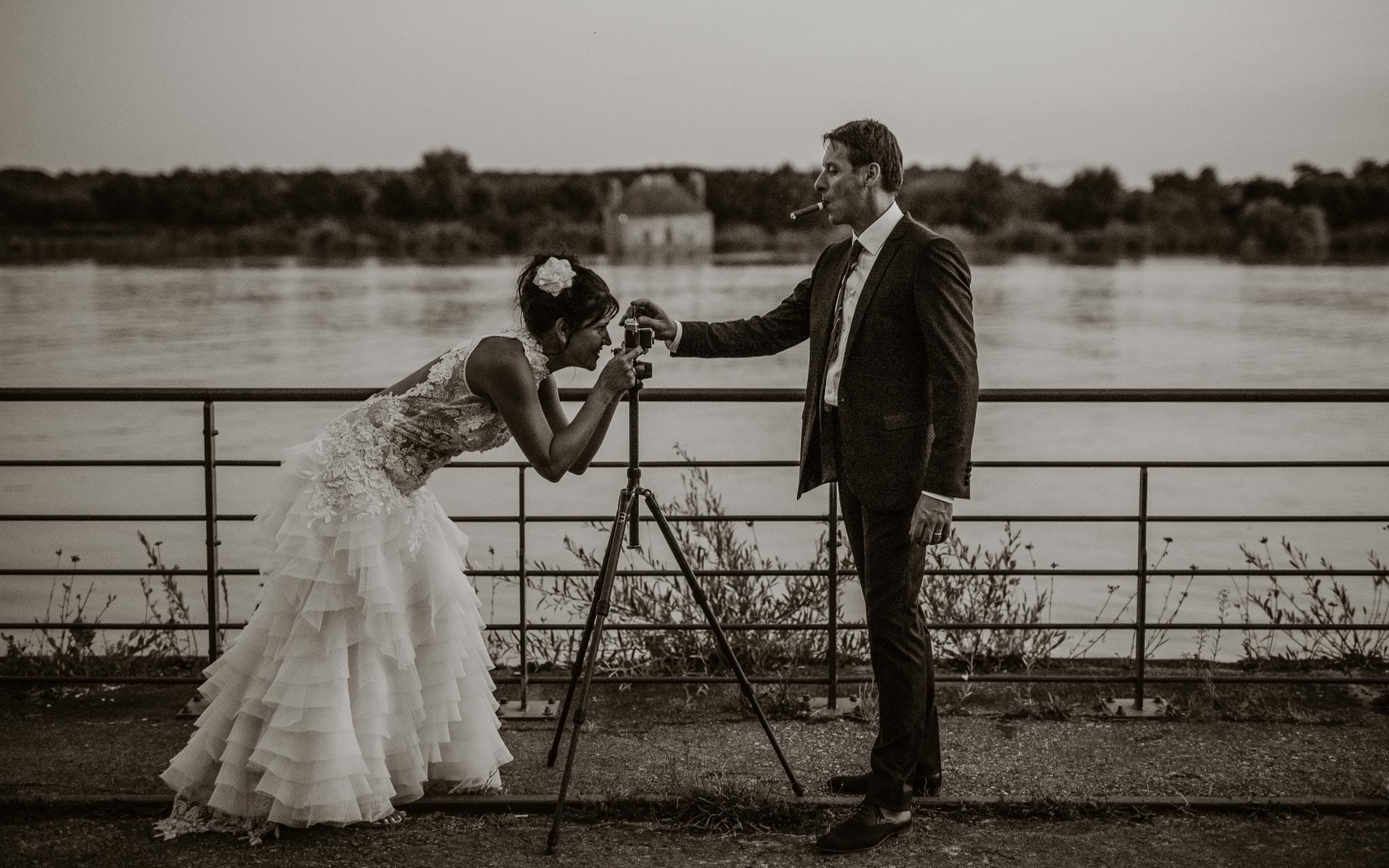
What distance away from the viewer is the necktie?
3.57m

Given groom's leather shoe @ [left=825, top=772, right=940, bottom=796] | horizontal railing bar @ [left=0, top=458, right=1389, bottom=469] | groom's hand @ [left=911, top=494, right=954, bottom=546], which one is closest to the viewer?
groom's hand @ [left=911, top=494, right=954, bottom=546]

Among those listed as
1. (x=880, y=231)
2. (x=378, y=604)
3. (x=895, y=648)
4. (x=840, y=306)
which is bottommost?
(x=895, y=648)

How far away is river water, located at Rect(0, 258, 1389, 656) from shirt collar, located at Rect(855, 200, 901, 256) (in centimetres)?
90

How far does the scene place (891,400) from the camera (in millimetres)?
3422

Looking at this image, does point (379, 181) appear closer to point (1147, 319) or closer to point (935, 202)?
point (935, 202)

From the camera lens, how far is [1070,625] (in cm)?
453

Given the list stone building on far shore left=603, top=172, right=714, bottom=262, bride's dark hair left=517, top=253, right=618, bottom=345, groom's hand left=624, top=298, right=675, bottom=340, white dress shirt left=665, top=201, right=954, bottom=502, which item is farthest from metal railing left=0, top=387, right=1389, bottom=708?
stone building on far shore left=603, top=172, right=714, bottom=262

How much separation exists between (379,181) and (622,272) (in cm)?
3027

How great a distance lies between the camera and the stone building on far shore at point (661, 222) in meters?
65.2

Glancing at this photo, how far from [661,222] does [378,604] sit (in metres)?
65.7

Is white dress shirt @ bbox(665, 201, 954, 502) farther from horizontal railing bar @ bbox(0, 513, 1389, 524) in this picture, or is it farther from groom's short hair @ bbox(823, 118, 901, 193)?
horizontal railing bar @ bbox(0, 513, 1389, 524)

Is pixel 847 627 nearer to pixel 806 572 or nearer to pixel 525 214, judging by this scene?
pixel 806 572

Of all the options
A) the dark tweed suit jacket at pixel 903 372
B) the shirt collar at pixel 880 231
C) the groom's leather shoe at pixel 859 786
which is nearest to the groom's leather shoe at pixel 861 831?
the groom's leather shoe at pixel 859 786

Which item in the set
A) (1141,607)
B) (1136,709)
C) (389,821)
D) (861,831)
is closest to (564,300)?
→ (389,821)
